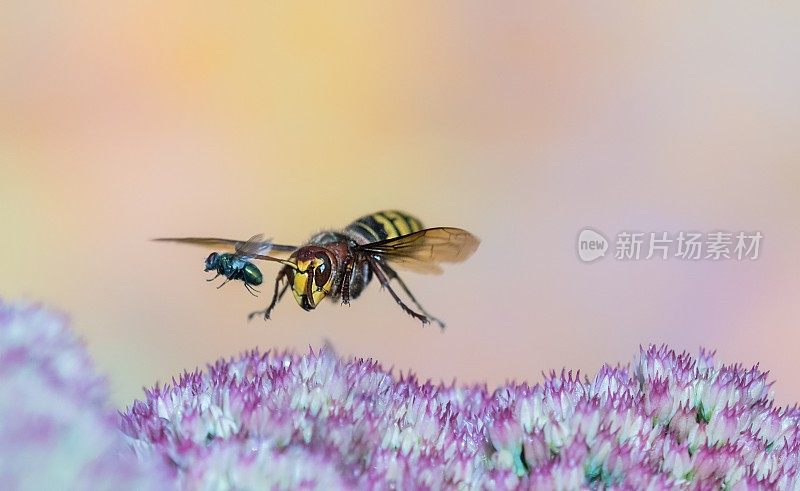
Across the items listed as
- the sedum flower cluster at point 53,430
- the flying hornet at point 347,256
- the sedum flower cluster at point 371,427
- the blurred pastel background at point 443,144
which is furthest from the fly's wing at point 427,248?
the blurred pastel background at point 443,144

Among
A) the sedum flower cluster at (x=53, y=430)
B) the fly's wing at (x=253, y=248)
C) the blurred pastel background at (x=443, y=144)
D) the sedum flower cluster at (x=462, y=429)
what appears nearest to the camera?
the sedum flower cluster at (x=53, y=430)

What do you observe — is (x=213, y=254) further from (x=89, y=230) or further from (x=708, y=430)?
(x=89, y=230)

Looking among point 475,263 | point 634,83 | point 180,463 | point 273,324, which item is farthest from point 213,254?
point 634,83

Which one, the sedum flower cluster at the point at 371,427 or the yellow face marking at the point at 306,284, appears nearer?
the sedum flower cluster at the point at 371,427

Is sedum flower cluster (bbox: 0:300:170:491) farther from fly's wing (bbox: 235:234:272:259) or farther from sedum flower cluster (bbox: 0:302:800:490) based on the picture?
fly's wing (bbox: 235:234:272:259)

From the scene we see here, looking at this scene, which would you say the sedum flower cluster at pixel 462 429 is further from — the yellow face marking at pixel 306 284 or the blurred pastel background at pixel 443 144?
the blurred pastel background at pixel 443 144

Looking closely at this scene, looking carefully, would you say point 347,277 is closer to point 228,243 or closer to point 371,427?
point 228,243

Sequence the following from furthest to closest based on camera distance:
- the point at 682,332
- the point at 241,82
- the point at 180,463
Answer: the point at 241,82, the point at 682,332, the point at 180,463
